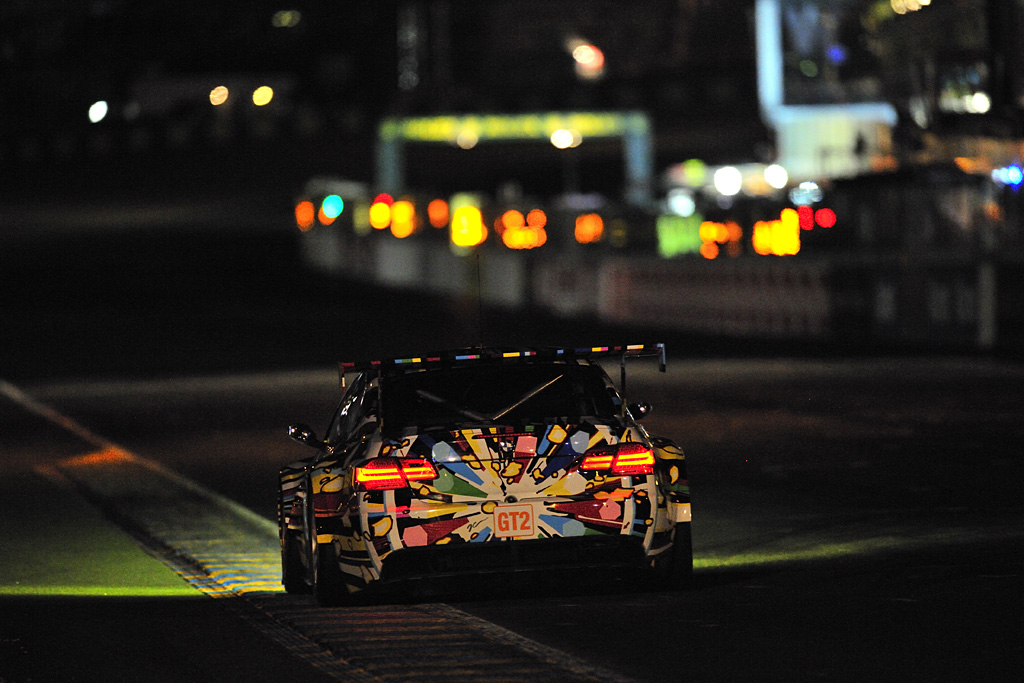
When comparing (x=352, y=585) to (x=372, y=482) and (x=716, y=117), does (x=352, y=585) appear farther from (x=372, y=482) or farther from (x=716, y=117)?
(x=716, y=117)

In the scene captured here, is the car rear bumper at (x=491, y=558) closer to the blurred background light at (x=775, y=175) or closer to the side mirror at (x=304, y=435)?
the side mirror at (x=304, y=435)

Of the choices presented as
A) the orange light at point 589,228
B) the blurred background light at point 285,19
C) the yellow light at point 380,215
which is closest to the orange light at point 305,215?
the yellow light at point 380,215

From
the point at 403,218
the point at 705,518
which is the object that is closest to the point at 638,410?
the point at 705,518

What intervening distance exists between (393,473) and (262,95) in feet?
264

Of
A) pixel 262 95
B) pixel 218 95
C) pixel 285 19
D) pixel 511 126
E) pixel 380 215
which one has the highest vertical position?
pixel 285 19

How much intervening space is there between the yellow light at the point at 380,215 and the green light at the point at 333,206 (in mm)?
1405

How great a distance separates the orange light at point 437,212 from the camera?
42.0 metres

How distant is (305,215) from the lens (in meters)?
48.2

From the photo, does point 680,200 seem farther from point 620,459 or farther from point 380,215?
point 620,459

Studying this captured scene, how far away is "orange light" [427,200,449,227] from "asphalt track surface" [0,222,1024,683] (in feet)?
36.6

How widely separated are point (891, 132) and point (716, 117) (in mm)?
29854

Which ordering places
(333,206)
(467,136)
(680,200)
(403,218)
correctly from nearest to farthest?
(403,218)
(333,206)
(680,200)
(467,136)

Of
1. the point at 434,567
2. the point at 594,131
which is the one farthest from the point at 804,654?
the point at 594,131

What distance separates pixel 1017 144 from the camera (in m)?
31.4
